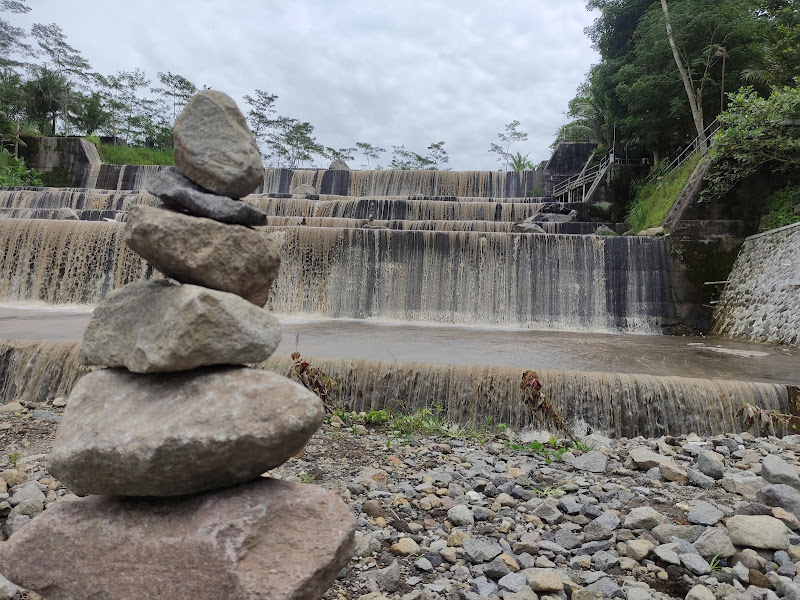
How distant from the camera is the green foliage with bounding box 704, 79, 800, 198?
11281 mm

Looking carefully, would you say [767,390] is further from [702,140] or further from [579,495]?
[702,140]

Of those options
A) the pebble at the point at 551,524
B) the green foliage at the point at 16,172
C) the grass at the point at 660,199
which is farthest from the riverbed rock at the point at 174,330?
the green foliage at the point at 16,172

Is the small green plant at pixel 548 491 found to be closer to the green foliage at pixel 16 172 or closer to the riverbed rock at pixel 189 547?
the riverbed rock at pixel 189 547

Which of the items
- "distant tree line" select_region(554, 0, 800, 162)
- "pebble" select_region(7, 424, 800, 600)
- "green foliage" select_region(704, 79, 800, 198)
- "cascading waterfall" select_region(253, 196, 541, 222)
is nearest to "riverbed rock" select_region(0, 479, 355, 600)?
"pebble" select_region(7, 424, 800, 600)

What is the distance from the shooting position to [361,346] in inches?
321

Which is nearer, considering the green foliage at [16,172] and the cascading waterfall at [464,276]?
the cascading waterfall at [464,276]

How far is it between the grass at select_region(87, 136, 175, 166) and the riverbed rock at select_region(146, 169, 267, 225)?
31906 mm

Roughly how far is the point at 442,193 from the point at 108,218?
1293cm

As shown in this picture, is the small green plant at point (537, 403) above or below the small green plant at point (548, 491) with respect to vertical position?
above

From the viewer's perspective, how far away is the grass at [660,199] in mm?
14430

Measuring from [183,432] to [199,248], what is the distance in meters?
0.82

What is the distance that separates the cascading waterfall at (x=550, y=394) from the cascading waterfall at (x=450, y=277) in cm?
668

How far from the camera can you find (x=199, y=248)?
2342 mm

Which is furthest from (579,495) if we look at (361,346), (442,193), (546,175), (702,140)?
(546,175)
